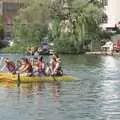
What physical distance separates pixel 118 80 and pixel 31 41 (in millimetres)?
51790

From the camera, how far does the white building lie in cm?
11181

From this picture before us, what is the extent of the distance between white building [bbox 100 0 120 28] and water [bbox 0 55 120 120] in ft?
202

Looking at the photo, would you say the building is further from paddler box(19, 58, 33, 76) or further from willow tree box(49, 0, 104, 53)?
paddler box(19, 58, 33, 76)

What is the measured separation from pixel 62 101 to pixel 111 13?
7810cm

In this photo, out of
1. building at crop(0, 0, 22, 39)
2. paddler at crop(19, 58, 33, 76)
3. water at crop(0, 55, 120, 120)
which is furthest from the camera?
building at crop(0, 0, 22, 39)

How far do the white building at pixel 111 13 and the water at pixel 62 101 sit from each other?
61.5 meters

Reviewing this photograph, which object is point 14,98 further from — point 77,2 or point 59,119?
point 77,2

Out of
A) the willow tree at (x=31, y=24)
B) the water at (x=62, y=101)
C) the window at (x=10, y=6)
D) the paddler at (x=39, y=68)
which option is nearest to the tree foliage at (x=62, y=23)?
the willow tree at (x=31, y=24)

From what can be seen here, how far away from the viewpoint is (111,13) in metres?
113

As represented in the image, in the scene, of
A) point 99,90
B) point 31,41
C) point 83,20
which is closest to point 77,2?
point 83,20

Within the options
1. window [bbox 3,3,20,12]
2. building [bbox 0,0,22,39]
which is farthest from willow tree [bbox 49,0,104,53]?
window [bbox 3,3,20,12]

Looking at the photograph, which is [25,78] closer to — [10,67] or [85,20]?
[10,67]

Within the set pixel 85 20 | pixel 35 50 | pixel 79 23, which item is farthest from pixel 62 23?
pixel 35 50

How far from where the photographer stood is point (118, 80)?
51.7m
